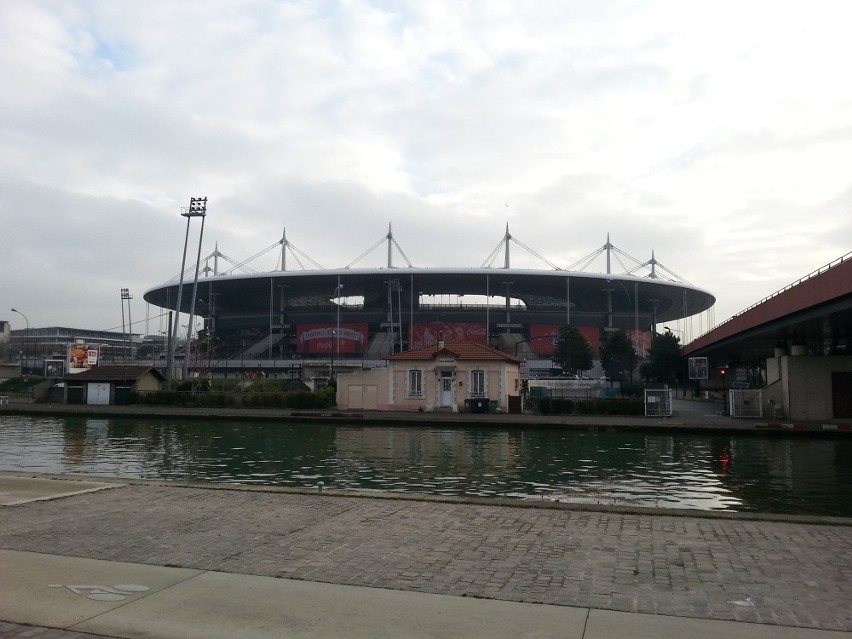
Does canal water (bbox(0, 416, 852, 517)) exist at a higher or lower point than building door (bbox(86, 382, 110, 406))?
lower

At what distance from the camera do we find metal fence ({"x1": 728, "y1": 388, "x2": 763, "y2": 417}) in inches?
1703

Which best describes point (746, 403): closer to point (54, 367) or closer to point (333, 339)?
point (333, 339)

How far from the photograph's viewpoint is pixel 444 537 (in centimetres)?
866

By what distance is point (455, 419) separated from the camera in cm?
3953

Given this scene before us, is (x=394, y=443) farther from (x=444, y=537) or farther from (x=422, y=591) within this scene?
(x=422, y=591)

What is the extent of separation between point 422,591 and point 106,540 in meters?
4.00

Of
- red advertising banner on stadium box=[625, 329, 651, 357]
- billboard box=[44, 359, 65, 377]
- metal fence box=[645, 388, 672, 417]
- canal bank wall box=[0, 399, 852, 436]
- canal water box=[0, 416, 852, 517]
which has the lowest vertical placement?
canal water box=[0, 416, 852, 517]

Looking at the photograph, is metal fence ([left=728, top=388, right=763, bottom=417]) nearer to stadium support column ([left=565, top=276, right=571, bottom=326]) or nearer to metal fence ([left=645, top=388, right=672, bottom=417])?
metal fence ([left=645, top=388, right=672, bottom=417])

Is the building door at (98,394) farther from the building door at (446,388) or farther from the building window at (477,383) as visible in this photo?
the building window at (477,383)

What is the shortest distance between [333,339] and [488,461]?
300 feet

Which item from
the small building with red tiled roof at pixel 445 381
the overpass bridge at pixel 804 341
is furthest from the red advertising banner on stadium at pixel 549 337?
the small building with red tiled roof at pixel 445 381

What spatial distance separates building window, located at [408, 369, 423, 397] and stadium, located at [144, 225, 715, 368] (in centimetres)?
5637

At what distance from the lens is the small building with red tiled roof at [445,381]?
153 feet

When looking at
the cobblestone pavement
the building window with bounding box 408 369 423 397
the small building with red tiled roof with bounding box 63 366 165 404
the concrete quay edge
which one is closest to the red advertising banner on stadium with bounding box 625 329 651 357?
the building window with bounding box 408 369 423 397
